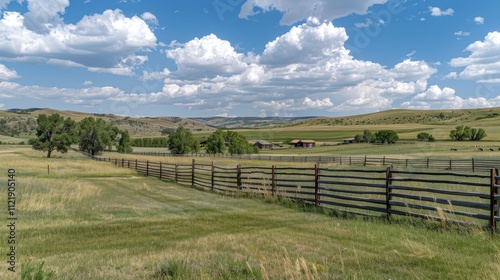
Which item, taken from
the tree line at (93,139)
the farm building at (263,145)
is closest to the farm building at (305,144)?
the farm building at (263,145)

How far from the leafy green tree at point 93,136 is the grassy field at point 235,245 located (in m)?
71.6

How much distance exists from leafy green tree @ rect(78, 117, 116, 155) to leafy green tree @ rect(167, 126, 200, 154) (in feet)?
53.2

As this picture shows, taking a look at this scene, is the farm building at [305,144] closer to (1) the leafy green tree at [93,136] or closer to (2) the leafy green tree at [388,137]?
(2) the leafy green tree at [388,137]

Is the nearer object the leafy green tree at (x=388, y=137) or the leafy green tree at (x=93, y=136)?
the leafy green tree at (x=93, y=136)

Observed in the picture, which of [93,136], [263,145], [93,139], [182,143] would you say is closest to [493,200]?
[93,139]

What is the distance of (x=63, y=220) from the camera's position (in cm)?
1108

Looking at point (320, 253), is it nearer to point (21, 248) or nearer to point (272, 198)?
point (21, 248)

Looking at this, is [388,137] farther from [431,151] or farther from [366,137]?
[431,151]

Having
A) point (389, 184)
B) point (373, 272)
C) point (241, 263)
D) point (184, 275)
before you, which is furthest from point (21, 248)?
point (389, 184)

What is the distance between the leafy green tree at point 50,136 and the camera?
2766 inches

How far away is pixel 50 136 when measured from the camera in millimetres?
71938

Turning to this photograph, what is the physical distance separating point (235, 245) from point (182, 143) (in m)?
88.2

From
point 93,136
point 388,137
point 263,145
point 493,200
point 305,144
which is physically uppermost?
point 93,136

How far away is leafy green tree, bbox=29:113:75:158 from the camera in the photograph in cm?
7024
